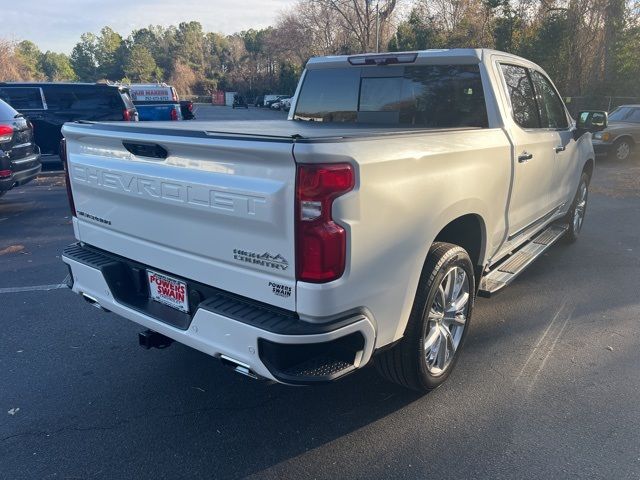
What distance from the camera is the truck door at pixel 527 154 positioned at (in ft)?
13.2

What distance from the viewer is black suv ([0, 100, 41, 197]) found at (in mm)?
7529

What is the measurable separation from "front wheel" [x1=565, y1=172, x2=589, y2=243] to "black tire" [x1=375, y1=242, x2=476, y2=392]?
3.84 meters

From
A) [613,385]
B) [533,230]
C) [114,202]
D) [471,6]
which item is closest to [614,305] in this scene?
[533,230]

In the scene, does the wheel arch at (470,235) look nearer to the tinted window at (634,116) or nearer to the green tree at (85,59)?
the tinted window at (634,116)

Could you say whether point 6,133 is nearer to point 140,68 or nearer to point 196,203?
point 196,203

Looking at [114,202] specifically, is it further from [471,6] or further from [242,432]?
[471,6]

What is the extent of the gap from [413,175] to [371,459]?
1.50m

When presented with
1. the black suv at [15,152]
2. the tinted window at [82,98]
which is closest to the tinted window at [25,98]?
the tinted window at [82,98]

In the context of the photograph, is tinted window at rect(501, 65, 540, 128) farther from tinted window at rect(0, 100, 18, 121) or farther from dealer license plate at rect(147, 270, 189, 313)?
tinted window at rect(0, 100, 18, 121)

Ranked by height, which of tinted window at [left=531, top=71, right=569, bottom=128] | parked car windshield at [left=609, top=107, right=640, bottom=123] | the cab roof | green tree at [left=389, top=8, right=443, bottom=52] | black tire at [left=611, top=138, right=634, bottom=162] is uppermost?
green tree at [left=389, top=8, right=443, bottom=52]

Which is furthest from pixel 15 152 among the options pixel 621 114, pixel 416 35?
pixel 416 35

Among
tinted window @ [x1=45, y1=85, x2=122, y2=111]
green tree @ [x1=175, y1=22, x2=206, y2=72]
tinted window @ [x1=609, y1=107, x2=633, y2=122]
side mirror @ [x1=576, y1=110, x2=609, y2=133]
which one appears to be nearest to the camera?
side mirror @ [x1=576, y1=110, x2=609, y2=133]

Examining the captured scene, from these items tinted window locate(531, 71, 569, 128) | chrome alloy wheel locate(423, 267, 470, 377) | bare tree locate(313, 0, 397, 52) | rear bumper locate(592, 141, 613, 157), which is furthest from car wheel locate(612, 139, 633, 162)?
bare tree locate(313, 0, 397, 52)

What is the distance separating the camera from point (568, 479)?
257 cm
